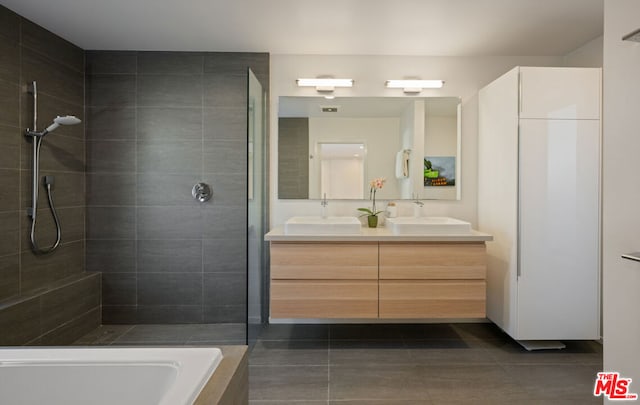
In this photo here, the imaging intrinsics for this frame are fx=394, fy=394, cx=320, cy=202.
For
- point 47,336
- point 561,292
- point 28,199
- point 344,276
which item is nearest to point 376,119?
point 344,276

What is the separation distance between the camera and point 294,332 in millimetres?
3285

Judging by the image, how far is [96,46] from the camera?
3338 millimetres

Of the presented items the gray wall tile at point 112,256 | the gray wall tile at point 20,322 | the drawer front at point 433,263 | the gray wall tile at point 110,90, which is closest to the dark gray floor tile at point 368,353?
the drawer front at point 433,263

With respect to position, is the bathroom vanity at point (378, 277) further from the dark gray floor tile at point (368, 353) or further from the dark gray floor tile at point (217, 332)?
the dark gray floor tile at point (217, 332)

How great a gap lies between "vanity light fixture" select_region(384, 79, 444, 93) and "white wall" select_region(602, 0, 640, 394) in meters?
1.69

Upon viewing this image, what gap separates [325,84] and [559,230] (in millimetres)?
2138

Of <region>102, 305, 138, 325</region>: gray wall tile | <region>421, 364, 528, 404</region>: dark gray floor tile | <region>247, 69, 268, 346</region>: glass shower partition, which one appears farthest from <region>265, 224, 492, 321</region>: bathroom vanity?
<region>102, 305, 138, 325</region>: gray wall tile

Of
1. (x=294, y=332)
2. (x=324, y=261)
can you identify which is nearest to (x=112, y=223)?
(x=294, y=332)

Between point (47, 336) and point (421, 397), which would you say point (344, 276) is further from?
point (47, 336)

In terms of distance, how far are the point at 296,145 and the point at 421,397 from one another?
216 centimetres

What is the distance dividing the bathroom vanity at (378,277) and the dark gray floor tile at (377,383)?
37 cm

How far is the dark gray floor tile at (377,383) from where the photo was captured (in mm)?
2258

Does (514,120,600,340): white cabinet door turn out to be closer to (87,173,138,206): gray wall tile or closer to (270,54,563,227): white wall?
(270,54,563,227): white wall

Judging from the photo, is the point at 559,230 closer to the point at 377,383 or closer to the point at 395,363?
the point at 395,363
